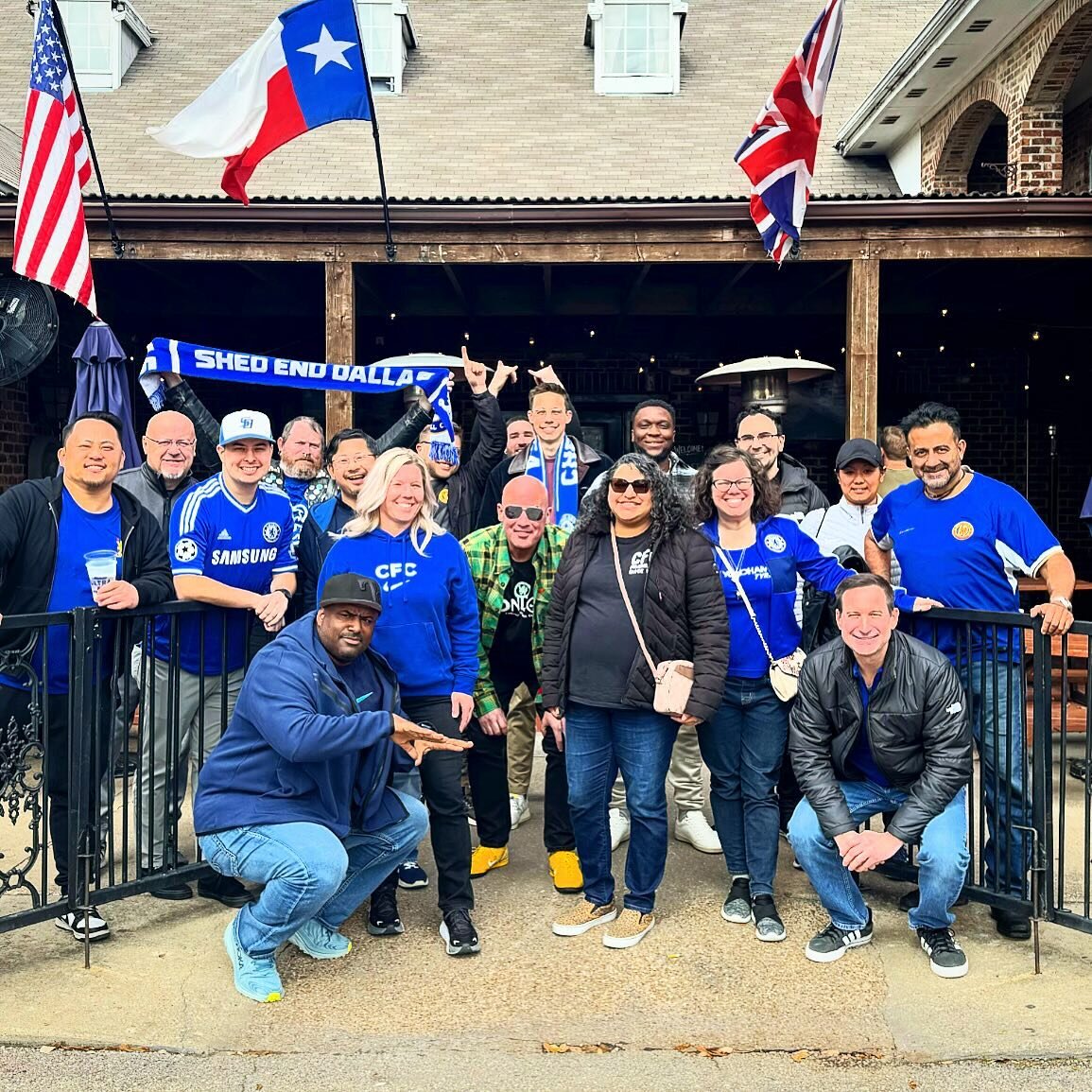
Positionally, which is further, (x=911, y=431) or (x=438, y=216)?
(x=438, y=216)

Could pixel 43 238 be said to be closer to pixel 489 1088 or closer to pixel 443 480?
pixel 443 480

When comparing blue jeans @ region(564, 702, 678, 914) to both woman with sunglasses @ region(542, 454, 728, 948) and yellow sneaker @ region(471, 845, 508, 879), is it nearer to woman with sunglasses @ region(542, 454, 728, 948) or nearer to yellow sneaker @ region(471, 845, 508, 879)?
woman with sunglasses @ region(542, 454, 728, 948)

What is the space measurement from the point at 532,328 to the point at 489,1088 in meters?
9.89

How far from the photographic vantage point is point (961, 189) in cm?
1123

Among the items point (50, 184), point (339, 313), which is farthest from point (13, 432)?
point (339, 313)

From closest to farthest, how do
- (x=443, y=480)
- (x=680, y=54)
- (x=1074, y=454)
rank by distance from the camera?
(x=443, y=480) → (x=1074, y=454) → (x=680, y=54)

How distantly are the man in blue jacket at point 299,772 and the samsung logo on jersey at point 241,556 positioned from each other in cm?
78

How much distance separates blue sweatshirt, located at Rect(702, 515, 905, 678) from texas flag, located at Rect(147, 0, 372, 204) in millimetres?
4846

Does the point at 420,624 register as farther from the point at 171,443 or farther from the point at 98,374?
the point at 98,374

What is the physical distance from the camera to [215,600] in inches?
177

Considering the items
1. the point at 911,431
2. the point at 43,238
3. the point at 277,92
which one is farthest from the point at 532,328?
the point at 911,431

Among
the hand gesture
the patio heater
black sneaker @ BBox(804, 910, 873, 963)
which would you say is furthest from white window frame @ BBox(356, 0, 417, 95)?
black sneaker @ BBox(804, 910, 873, 963)

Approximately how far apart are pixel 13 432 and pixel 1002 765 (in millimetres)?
10579

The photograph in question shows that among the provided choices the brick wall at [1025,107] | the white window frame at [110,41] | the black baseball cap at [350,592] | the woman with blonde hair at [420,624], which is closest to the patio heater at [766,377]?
the brick wall at [1025,107]
